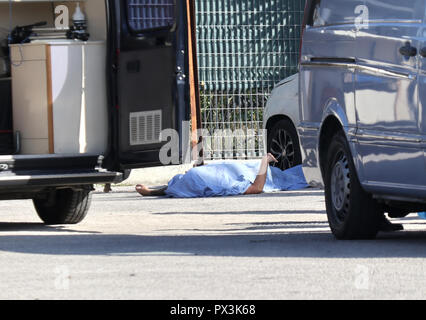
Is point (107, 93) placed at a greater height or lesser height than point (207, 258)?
greater

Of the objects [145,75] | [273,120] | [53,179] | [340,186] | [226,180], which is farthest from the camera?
[273,120]

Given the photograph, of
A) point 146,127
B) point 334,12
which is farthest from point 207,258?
point 146,127

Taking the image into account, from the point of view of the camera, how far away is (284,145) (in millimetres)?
17531

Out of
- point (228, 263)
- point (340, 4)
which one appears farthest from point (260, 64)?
point (228, 263)

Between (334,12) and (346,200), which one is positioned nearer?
(346,200)

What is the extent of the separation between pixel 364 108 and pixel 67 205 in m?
3.90

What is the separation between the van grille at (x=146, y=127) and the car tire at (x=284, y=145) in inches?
200

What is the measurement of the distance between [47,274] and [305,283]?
5.46 feet

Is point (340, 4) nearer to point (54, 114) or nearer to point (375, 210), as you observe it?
point (375, 210)

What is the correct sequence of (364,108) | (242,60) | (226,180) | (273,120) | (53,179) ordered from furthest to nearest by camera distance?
(242,60)
(273,120)
(226,180)
(53,179)
(364,108)

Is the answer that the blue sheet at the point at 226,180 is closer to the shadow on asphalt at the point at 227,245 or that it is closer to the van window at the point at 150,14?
the van window at the point at 150,14

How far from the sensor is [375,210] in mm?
10195

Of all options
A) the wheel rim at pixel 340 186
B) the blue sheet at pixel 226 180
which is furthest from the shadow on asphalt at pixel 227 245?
the blue sheet at pixel 226 180

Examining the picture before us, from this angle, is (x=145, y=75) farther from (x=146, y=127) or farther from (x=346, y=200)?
(x=346, y=200)
